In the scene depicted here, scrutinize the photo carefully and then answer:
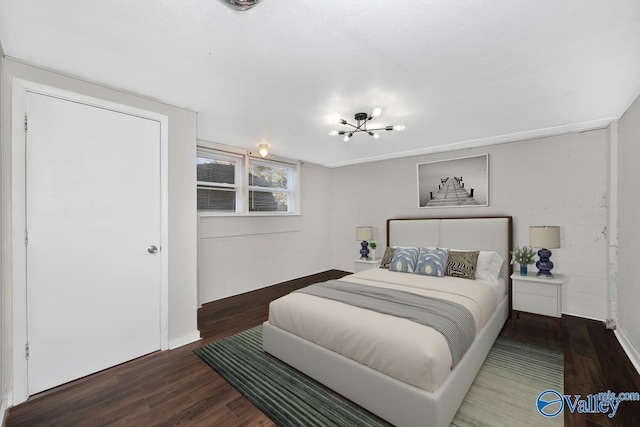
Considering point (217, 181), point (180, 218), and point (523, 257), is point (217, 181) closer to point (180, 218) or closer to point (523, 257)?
point (180, 218)

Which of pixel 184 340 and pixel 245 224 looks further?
pixel 245 224

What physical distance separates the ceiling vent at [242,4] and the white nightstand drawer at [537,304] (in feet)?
12.5

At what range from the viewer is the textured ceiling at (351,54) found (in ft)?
4.85

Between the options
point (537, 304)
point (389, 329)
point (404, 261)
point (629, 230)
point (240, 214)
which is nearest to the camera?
point (389, 329)

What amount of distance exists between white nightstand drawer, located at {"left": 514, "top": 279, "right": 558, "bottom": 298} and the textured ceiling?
192 cm

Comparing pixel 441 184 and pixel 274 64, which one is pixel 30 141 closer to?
pixel 274 64

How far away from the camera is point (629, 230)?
2.65 meters

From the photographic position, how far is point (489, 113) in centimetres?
299

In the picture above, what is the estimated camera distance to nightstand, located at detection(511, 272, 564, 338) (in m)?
2.94

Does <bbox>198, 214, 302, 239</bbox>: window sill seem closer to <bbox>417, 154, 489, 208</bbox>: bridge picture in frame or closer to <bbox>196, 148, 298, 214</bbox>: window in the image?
<bbox>196, 148, 298, 214</bbox>: window

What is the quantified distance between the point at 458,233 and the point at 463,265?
2.88ft

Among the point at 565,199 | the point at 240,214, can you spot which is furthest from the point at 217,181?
the point at 565,199

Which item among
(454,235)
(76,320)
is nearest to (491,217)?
(454,235)

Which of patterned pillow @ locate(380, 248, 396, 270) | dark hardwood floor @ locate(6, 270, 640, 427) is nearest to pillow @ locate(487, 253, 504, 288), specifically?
dark hardwood floor @ locate(6, 270, 640, 427)
